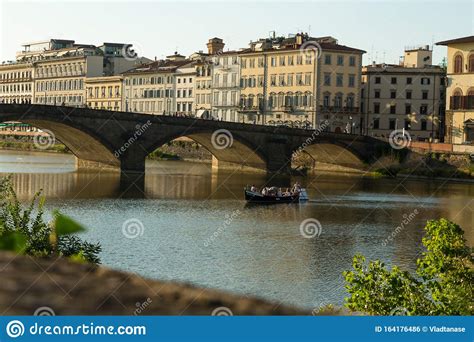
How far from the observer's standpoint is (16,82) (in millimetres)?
170375

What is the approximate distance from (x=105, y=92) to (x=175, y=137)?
6289cm

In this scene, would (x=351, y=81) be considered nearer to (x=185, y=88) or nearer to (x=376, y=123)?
(x=376, y=123)

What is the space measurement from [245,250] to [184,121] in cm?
5229

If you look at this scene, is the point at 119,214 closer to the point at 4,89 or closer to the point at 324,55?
the point at 324,55

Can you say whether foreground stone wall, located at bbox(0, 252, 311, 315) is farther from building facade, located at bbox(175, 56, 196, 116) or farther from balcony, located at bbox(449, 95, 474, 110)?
building facade, located at bbox(175, 56, 196, 116)

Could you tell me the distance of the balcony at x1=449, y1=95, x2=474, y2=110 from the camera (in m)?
96.4

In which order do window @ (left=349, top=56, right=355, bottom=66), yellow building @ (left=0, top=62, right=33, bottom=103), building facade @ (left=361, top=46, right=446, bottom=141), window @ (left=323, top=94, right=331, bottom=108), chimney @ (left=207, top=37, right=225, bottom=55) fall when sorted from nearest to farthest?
window @ (left=349, top=56, right=355, bottom=66)
window @ (left=323, top=94, right=331, bottom=108)
building facade @ (left=361, top=46, right=446, bottom=141)
chimney @ (left=207, top=37, right=225, bottom=55)
yellow building @ (left=0, top=62, right=33, bottom=103)

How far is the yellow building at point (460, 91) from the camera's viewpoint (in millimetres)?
96500

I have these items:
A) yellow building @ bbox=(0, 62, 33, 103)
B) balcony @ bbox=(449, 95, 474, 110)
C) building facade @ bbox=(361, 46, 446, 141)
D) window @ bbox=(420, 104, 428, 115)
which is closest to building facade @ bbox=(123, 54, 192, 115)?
yellow building @ bbox=(0, 62, 33, 103)

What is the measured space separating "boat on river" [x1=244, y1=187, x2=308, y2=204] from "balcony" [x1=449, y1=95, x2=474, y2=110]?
36378 millimetres

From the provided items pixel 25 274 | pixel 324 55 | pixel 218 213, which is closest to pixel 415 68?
pixel 324 55

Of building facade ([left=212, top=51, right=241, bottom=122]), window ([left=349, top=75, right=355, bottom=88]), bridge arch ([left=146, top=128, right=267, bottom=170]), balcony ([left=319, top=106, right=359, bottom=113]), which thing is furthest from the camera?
building facade ([left=212, top=51, right=241, bottom=122])

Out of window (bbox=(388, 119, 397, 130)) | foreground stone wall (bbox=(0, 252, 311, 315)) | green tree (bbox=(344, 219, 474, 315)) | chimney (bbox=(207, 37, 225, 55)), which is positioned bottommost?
green tree (bbox=(344, 219, 474, 315))

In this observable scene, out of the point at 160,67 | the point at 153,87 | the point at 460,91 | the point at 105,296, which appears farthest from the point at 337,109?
the point at 105,296
